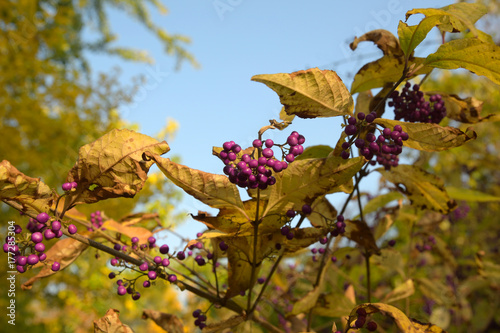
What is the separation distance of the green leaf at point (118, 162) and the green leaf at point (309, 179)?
247mm

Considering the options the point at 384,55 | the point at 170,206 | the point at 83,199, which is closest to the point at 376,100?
the point at 384,55

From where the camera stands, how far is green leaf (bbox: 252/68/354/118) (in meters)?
0.81

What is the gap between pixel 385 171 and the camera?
1.21 metres

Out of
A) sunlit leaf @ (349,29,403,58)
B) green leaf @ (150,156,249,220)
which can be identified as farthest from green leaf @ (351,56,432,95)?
green leaf @ (150,156,249,220)

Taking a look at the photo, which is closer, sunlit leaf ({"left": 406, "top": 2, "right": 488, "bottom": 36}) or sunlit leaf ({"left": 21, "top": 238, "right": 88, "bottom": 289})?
sunlit leaf ({"left": 406, "top": 2, "right": 488, "bottom": 36})

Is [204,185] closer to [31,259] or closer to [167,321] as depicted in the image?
[31,259]

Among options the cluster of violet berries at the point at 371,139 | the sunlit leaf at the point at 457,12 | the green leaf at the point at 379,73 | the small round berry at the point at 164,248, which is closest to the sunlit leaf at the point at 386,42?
the green leaf at the point at 379,73

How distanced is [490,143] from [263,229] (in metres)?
5.36

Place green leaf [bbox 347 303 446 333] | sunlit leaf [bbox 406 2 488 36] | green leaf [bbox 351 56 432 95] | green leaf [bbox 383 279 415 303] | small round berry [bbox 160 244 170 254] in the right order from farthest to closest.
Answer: green leaf [bbox 383 279 415 303], small round berry [bbox 160 244 170 254], green leaf [bbox 351 56 432 95], sunlit leaf [bbox 406 2 488 36], green leaf [bbox 347 303 446 333]

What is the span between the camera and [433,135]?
2.60 feet

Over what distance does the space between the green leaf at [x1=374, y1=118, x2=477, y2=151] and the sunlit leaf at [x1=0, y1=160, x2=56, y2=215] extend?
2.35ft

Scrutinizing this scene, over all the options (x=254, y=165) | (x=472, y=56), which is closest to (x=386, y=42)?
(x=472, y=56)

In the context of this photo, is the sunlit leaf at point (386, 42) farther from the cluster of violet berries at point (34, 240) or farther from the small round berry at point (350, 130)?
the cluster of violet berries at point (34, 240)

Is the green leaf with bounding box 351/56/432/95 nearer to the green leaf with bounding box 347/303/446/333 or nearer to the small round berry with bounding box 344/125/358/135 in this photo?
the small round berry with bounding box 344/125/358/135
